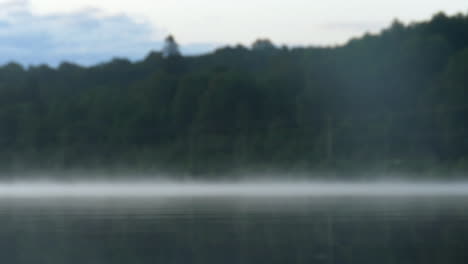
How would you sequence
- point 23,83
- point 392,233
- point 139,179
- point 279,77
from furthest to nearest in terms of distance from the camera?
point 23,83, point 279,77, point 139,179, point 392,233

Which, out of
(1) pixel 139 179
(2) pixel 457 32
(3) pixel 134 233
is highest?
(2) pixel 457 32

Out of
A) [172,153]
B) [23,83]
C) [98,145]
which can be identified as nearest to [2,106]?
[23,83]

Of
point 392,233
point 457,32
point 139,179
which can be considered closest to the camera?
point 392,233

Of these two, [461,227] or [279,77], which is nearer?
[461,227]

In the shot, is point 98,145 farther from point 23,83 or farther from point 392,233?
point 392,233

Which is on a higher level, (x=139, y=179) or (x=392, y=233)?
(x=392, y=233)

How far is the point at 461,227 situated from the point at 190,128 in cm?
5921

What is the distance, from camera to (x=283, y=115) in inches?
2992

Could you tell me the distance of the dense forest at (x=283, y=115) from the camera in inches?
2409

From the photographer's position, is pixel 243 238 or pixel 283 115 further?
pixel 283 115

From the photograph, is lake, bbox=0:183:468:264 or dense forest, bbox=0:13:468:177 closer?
lake, bbox=0:183:468:264

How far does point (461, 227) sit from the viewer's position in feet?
45.8

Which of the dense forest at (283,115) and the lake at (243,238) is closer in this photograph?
the lake at (243,238)

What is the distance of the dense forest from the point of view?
201ft
